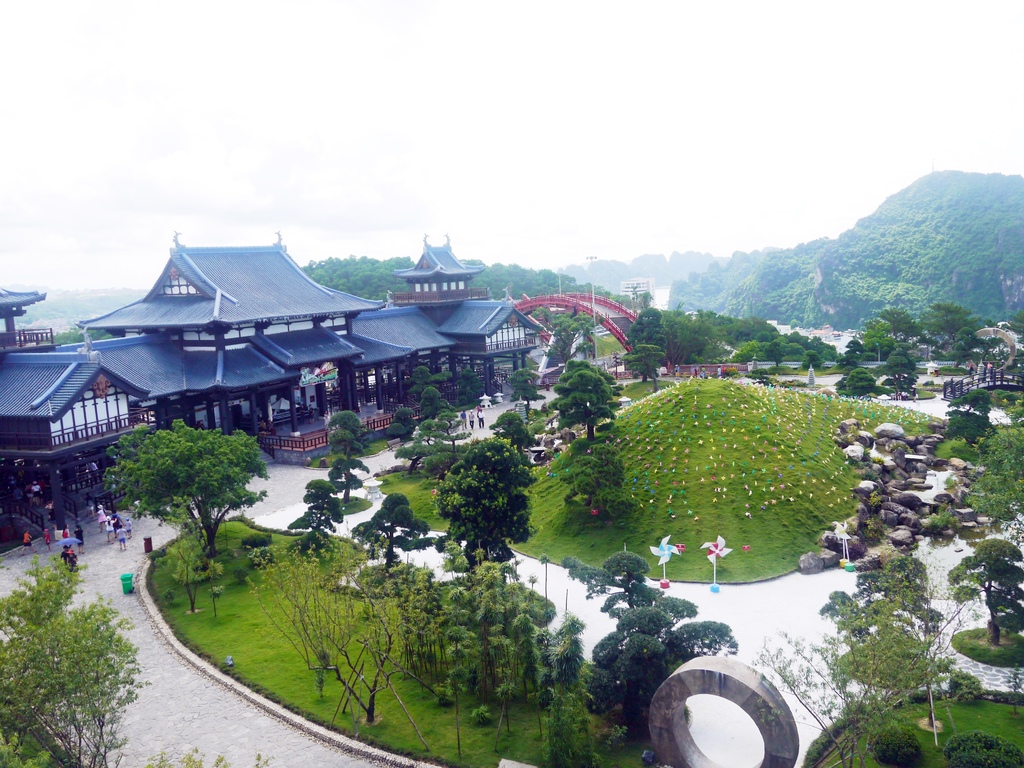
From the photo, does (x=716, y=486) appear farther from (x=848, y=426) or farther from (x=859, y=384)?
(x=859, y=384)

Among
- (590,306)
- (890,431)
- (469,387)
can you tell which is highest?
(590,306)

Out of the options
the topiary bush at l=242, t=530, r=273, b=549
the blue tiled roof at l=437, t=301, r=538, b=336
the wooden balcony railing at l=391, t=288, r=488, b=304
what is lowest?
the topiary bush at l=242, t=530, r=273, b=549

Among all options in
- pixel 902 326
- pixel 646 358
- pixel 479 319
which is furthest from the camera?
pixel 902 326

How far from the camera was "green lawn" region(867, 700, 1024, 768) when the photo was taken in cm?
1494

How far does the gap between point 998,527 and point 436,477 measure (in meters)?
20.7

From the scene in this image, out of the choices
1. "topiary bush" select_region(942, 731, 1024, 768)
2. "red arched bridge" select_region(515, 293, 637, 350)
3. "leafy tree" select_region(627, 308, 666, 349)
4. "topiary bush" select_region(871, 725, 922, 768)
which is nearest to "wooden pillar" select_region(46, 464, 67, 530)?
"topiary bush" select_region(871, 725, 922, 768)

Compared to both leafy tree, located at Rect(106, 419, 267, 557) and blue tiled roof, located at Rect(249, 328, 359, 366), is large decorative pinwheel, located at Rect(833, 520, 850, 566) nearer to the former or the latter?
leafy tree, located at Rect(106, 419, 267, 557)

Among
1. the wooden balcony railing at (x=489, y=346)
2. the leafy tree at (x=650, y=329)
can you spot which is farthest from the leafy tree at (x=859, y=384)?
the wooden balcony railing at (x=489, y=346)

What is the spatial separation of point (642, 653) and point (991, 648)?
9650 millimetres

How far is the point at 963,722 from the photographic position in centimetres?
1593

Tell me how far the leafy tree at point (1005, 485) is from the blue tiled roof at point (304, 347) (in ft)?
108

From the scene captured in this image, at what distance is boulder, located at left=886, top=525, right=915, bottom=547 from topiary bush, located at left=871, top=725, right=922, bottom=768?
11386 mm

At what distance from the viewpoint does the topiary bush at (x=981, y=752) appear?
43.9 ft

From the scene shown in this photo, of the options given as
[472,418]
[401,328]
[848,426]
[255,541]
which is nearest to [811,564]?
[848,426]
